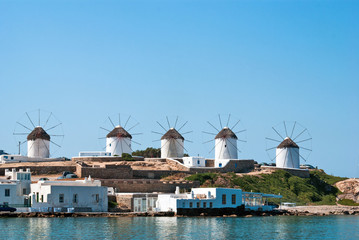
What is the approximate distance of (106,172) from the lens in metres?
59.0

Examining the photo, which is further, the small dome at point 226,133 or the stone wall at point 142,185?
the small dome at point 226,133

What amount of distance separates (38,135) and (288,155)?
1099 inches

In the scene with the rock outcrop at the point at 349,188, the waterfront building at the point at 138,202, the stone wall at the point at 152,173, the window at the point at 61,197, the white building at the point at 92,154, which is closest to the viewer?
the window at the point at 61,197

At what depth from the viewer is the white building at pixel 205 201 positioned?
5044cm

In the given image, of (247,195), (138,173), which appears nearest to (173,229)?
(247,195)

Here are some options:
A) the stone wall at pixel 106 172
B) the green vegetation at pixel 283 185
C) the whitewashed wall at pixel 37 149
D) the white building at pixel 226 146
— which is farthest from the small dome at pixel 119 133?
the green vegetation at pixel 283 185

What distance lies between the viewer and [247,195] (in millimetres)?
56094

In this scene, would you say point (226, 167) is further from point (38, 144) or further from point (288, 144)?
point (38, 144)

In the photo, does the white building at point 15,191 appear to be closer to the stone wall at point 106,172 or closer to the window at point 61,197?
the window at point 61,197

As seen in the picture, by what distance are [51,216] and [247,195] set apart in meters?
17.3

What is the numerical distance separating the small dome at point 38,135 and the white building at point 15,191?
61.7ft

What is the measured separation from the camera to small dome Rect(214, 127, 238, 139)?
2901 inches

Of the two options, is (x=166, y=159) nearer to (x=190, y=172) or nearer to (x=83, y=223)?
(x=190, y=172)

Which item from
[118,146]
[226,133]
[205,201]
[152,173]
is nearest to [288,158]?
[226,133]
